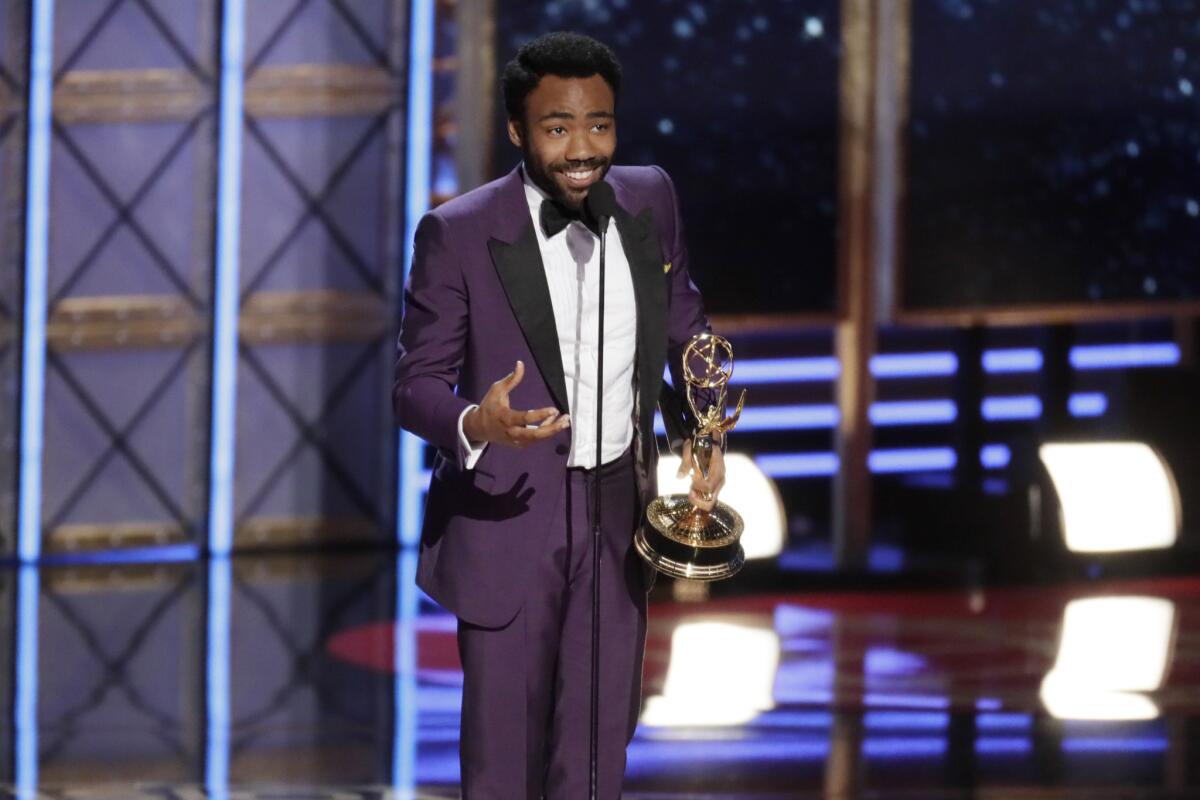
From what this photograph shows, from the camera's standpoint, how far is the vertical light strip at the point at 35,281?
26.1 feet

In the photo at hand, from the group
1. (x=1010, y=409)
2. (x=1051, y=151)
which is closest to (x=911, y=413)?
(x=1010, y=409)

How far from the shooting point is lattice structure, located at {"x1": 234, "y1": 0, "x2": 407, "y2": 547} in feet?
26.7

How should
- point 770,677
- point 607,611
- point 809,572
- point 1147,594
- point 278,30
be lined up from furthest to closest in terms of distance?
point 278,30 < point 809,572 < point 1147,594 < point 770,677 < point 607,611

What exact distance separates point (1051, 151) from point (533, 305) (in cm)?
584

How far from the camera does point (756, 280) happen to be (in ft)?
25.2

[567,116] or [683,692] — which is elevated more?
[567,116]

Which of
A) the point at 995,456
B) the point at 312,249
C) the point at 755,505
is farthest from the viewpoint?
the point at 995,456

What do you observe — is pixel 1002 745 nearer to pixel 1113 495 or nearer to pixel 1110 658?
pixel 1110 658

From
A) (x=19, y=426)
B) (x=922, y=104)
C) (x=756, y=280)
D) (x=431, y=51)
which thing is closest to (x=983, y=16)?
Result: (x=922, y=104)

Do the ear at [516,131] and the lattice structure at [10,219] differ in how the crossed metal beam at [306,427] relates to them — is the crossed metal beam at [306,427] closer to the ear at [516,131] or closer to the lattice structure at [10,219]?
the lattice structure at [10,219]

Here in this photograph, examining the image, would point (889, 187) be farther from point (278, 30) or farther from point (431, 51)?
point (278, 30)

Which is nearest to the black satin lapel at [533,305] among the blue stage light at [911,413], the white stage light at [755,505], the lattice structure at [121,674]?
the lattice structure at [121,674]

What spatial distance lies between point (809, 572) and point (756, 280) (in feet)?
4.19

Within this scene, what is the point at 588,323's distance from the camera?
2467 millimetres
